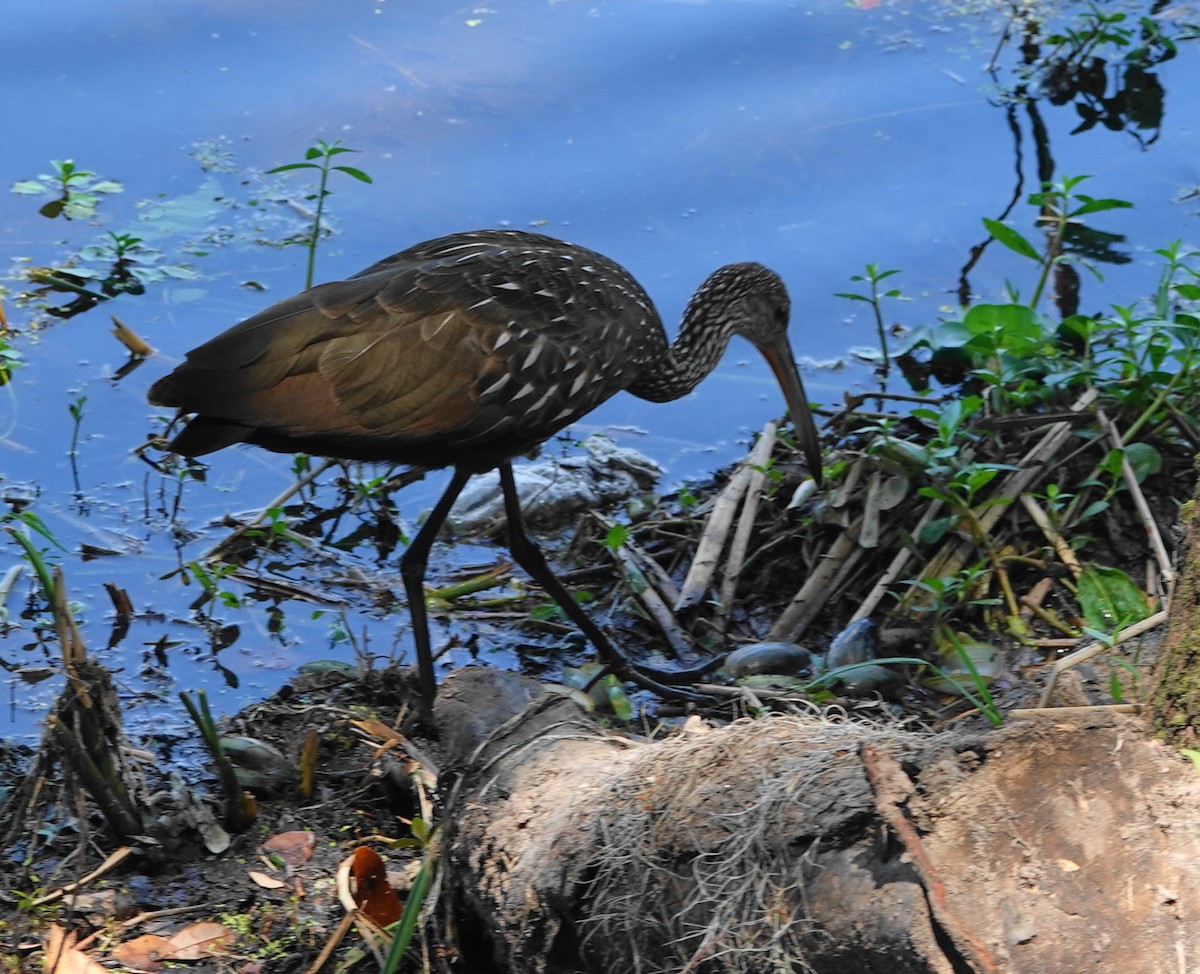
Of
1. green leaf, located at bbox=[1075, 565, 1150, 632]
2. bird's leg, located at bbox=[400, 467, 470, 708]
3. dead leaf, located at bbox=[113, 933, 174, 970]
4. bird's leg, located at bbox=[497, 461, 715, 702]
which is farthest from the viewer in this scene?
bird's leg, located at bbox=[497, 461, 715, 702]

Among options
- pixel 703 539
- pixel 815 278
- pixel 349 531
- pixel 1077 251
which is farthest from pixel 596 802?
pixel 1077 251

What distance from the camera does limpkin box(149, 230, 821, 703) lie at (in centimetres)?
384

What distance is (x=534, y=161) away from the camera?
6.73 metres

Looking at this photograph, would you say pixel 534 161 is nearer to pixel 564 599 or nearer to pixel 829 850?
pixel 564 599

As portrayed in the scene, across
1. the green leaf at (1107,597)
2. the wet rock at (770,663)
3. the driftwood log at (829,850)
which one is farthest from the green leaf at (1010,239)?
the driftwood log at (829,850)

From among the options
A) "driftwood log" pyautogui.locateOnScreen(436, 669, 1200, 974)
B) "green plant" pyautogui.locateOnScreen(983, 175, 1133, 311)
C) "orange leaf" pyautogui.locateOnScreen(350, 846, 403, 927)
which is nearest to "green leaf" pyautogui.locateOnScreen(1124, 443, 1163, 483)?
"green plant" pyautogui.locateOnScreen(983, 175, 1133, 311)

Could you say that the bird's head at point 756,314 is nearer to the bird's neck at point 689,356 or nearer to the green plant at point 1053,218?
the bird's neck at point 689,356

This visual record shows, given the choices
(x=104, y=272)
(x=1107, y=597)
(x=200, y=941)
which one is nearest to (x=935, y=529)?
(x=1107, y=597)

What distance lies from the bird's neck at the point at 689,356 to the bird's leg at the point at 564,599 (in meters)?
0.60

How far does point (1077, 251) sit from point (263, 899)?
4.28m

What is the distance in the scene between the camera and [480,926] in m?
3.23

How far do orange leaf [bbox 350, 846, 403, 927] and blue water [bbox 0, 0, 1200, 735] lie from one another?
→ 6.07 feet

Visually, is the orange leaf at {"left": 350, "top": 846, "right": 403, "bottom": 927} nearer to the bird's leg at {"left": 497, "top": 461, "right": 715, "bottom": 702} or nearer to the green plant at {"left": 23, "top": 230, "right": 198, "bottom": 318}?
the bird's leg at {"left": 497, "top": 461, "right": 715, "bottom": 702}

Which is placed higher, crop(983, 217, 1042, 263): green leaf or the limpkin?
crop(983, 217, 1042, 263): green leaf
